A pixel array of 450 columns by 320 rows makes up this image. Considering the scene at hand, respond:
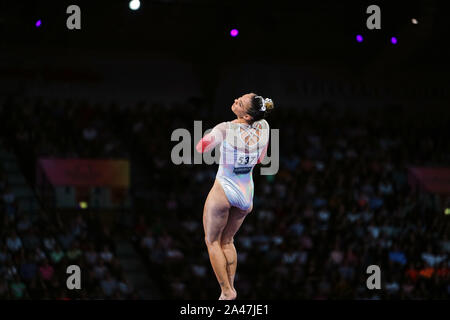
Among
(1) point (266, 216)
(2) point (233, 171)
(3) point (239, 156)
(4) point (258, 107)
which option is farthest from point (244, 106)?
(1) point (266, 216)

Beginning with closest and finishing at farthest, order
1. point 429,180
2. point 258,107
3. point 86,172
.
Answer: point 258,107 → point 86,172 → point 429,180

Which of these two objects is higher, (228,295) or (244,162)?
(244,162)

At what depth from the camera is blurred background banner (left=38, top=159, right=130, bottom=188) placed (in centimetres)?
1466

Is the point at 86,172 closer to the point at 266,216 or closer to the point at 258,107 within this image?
the point at 266,216

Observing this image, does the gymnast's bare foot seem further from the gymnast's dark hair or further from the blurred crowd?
the blurred crowd

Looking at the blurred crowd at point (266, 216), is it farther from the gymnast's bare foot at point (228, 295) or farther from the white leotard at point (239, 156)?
the white leotard at point (239, 156)

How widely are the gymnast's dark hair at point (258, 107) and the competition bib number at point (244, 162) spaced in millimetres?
297

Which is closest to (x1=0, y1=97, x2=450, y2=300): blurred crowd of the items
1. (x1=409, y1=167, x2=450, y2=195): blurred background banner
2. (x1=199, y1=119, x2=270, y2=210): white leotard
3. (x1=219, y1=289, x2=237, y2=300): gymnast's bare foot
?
(x1=409, y1=167, x2=450, y2=195): blurred background banner

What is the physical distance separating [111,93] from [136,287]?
269 inches

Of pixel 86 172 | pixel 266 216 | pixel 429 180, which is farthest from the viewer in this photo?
pixel 429 180

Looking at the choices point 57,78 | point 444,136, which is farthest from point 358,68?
point 57,78

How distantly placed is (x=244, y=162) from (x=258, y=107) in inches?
17.7

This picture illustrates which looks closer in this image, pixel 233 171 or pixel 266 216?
pixel 233 171

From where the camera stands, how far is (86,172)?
15.0 meters
